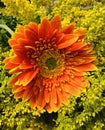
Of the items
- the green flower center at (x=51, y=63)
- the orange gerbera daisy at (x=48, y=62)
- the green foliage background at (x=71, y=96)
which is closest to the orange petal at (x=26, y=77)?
the orange gerbera daisy at (x=48, y=62)

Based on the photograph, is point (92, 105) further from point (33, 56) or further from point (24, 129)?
point (33, 56)

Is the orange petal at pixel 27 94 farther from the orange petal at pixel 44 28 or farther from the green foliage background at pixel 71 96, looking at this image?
the green foliage background at pixel 71 96

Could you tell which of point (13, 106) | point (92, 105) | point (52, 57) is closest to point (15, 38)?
point (52, 57)

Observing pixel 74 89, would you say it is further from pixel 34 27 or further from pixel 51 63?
pixel 34 27

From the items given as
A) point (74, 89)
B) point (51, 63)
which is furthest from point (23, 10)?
point (74, 89)

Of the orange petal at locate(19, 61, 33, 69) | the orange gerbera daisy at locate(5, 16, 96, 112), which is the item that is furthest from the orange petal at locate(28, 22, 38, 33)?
the orange petal at locate(19, 61, 33, 69)
